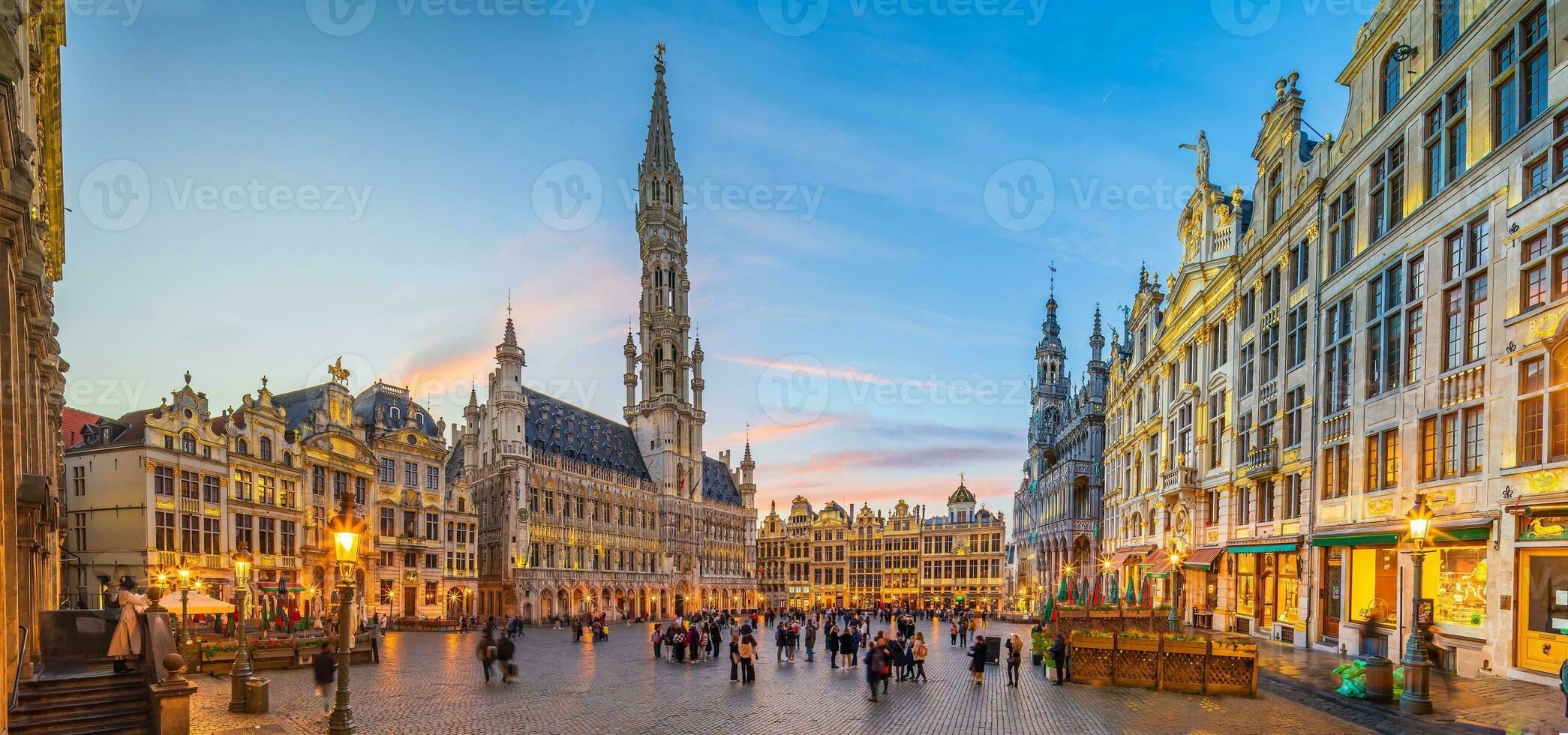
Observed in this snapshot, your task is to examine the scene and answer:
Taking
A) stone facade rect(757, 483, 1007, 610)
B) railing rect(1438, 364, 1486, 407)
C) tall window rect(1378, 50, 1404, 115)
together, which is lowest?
stone facade rect(757, 483, 1007, 610)

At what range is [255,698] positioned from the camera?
20.1 meters

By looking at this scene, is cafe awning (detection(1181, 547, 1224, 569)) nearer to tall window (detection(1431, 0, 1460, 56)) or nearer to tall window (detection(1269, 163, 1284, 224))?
tall window (detection(1269, 163, 1284, 224))

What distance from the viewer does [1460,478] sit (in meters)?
22.9

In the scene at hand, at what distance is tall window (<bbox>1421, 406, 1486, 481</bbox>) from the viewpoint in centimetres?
2262

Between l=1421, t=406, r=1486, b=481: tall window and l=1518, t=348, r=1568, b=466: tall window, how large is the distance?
4.73 feet

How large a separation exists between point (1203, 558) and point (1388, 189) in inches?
726

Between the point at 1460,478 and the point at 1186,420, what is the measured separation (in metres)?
22.8

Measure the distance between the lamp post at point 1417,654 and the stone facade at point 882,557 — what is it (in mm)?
90246

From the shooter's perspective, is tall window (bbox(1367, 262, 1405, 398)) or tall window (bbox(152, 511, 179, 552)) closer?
tall window (bbox(1367, 262, 1405, 398))

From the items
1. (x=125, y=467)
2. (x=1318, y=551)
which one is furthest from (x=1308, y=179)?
(x=125, y=467)

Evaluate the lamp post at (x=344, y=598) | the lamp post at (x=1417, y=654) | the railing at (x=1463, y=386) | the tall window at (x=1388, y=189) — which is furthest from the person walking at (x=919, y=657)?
the tall window at (x=1388, y=189)

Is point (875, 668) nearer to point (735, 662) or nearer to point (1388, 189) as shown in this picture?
point (735, 662)

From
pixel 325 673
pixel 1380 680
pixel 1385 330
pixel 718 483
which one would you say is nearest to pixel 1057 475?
pixel 718 483

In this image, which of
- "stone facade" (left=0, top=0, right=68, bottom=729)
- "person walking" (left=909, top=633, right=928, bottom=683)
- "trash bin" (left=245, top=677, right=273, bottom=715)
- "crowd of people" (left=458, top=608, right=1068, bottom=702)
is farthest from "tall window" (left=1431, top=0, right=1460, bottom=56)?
"trash bin" (left=245, top=677, right=273, bottom=715)
